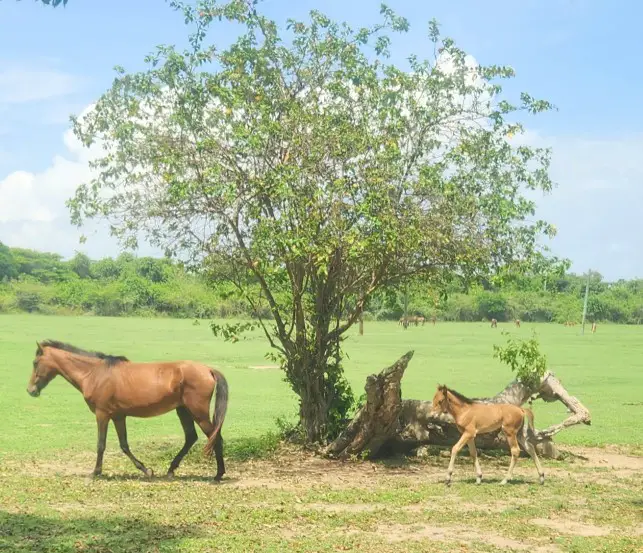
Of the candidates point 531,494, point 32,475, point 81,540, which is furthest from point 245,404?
point 81,540

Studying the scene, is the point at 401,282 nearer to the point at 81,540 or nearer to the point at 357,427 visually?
the point at 357,427

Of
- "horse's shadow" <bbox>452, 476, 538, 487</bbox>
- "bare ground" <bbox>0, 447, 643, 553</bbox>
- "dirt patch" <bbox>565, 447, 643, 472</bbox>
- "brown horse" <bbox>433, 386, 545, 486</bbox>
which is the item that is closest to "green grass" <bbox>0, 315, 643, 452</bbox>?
"dirt patch" <bbox>565, 447, 643, 472</bbox>

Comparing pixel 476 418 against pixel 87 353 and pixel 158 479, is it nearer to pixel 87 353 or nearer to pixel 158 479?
pixel 158 479

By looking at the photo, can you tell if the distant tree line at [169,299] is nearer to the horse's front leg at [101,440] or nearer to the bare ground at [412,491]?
the bare ground at [412,491]

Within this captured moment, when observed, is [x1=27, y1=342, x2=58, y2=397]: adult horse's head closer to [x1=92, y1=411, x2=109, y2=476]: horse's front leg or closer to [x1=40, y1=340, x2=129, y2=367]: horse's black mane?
[x1=40, y1=340, x2=129, y2=367]: horse's black mane

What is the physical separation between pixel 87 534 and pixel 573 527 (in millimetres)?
4938

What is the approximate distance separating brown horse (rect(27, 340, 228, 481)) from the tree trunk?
2.43 meters

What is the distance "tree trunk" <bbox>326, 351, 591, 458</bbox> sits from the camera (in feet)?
41.4

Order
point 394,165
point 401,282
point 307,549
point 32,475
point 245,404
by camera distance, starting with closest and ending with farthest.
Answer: point 307,549 < point 32,475 < point 394,165 < point 401,282 < point 245,404

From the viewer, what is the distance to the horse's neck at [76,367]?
38.7 ft

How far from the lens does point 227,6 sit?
13.0m

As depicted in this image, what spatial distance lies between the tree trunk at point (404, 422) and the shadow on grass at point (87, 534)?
184 inches

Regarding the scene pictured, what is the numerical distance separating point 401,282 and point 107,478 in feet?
18.1

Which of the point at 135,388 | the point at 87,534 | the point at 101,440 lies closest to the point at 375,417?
the point at 135,388
